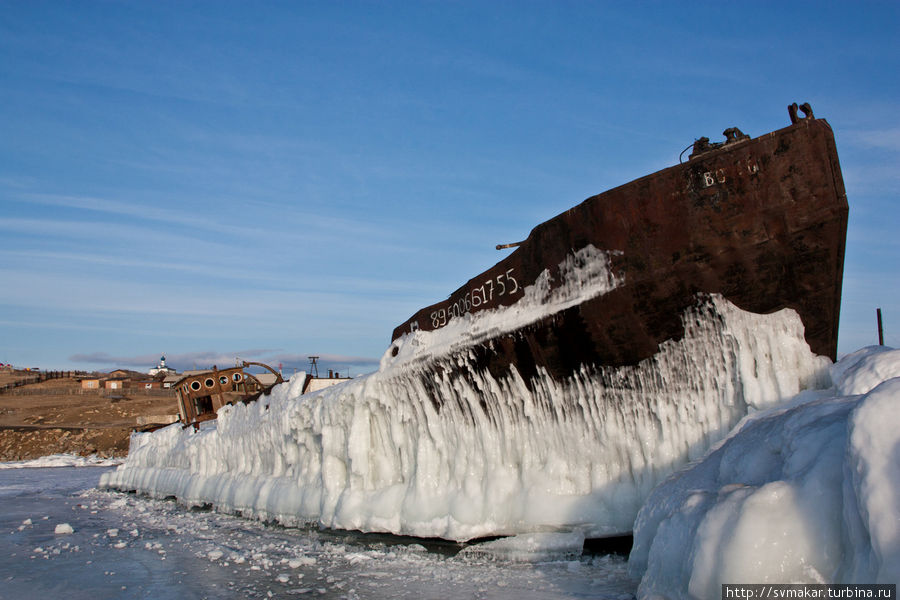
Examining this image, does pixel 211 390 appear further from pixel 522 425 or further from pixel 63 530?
pixel 522 425

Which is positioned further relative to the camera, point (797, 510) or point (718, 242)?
point (718, 242)

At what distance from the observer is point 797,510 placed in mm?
3664

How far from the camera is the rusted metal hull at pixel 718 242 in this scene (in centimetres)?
635

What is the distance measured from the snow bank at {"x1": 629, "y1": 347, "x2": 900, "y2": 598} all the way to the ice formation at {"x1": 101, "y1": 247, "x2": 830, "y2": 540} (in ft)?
5.18

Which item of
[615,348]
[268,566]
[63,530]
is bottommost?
[63,530]

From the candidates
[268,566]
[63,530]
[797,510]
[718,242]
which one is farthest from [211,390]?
[797,510]

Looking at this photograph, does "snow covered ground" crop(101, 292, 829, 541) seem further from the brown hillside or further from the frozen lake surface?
the brown hillside

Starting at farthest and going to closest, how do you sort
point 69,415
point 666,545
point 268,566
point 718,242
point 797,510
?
point 69,415, point 268,566, point 718,242, point 666,545, point 797,510

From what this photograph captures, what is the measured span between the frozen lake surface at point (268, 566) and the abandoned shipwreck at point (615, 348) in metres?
0.41

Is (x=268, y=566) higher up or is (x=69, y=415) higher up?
(x=69, y=415)

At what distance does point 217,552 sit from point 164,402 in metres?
59.4

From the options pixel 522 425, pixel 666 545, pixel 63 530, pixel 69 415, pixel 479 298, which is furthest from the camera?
pixel 69 415

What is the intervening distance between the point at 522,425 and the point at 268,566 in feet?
11.3

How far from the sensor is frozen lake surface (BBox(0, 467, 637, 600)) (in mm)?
6234
